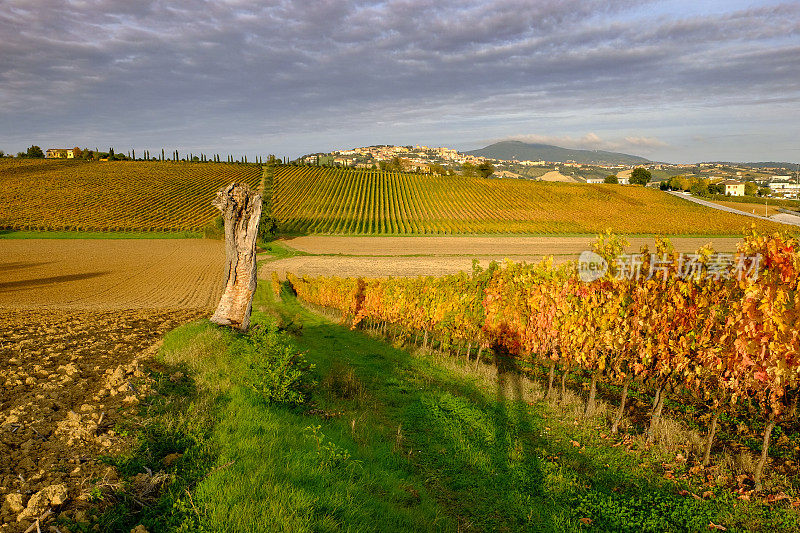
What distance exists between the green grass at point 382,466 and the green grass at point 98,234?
61.8 meters

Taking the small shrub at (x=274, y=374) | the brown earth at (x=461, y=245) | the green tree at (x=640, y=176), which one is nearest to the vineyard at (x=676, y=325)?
the small shrub at (x=274, y=374)

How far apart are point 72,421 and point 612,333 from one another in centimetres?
1042

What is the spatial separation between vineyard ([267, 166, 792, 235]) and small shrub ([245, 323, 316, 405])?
63.6 metres

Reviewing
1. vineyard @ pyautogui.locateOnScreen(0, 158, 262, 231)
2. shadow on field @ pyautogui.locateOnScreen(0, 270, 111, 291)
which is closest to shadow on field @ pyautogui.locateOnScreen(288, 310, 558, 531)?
shadow on field @ pyautogui.locateOnScreen(0, 270, 111, 291)

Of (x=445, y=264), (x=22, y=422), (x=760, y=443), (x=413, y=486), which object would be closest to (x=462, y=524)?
(x=413, y=486)

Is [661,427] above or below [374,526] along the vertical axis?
below

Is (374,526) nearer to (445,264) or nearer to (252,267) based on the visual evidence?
(252,267)

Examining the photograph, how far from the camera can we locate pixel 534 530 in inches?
258

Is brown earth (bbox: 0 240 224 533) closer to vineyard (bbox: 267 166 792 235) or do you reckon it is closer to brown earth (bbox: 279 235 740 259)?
brown earth (bbox: 279 235 740 259)

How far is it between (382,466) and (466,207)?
296 ft

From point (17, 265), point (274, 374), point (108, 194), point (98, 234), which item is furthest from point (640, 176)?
point (274, 374)

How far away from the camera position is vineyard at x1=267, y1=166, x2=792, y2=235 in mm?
77188

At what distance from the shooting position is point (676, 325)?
31.1 ft

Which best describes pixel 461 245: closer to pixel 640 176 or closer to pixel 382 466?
pixel 382 466
